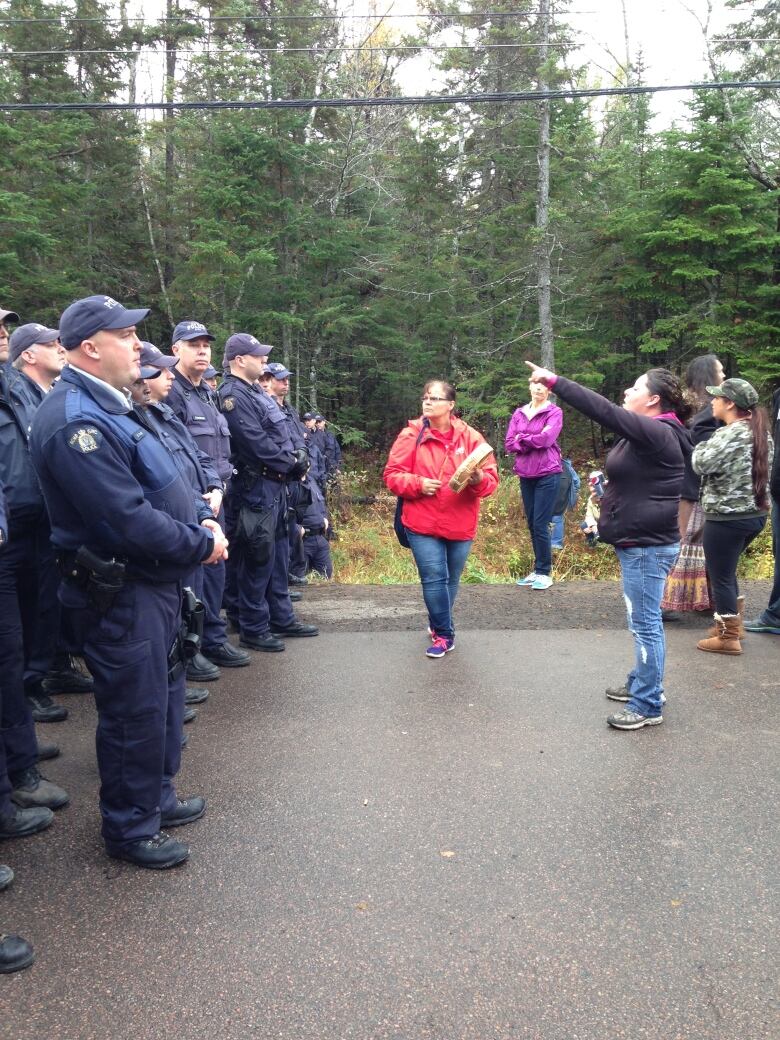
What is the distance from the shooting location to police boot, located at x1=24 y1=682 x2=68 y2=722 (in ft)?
15.2

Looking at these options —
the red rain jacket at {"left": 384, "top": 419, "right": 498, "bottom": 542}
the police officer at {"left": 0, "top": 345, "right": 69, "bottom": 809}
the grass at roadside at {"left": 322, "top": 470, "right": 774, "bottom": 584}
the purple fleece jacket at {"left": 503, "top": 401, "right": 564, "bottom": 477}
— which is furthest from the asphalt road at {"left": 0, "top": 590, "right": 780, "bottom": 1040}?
the grass at roadside at {"left": 322, "top": 470, "right": 774, "bottom": 584}

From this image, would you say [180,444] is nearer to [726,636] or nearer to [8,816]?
[8,816]

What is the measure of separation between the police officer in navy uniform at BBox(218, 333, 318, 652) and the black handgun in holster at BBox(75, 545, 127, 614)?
269cm

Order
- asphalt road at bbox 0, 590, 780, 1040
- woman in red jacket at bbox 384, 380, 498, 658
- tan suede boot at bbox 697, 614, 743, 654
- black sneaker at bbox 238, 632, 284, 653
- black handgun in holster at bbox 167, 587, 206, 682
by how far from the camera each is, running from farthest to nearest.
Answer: black sneaker at bbox 238, 632, 284, 653, tan suede boot at bbox 697, 614, 743, 654, woman in red jacket at bbox 384, 380, 498, 658, black handgun in holster at bbox 167, 587, 206, 682, asphalt road at bbox 0, 590, 780, 1040

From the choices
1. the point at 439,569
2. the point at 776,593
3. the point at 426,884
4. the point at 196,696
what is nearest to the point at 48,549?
the point at 196,696

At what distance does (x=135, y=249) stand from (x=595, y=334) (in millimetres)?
11428

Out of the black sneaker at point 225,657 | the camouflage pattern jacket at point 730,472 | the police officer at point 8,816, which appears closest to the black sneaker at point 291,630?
the black sneaker at point 225,657

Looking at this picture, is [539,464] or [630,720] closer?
[630,720]

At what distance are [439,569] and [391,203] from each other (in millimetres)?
15887

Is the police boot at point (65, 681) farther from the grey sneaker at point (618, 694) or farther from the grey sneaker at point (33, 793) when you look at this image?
the grey sneaker at point (618, 694)

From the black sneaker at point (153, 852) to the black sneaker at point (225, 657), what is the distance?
2.44 metres

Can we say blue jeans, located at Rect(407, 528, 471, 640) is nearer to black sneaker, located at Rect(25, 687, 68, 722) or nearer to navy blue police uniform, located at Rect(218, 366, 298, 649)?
navy blue police uniform, located at Rect(218, 366, 298, 649)

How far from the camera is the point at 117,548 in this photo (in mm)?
3002

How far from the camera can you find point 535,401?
791 centimetres
